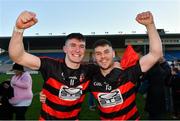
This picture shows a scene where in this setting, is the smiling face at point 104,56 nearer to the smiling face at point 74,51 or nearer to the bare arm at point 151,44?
the smiling face at point 74,51

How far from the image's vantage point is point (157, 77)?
864 centimetres

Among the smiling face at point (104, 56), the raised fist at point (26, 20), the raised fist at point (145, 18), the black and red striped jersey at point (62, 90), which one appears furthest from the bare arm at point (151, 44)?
the raised fist at point (26, 20)

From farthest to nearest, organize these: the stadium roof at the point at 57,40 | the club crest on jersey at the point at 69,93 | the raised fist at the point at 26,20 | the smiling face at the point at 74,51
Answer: the stadium roof at the point at 57,40 → the smiling face at the point at 74,51 → the club crest on jersey at the point at 69,93 → the raised fist at the point at 26,20

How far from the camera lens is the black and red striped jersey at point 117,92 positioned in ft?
13.5

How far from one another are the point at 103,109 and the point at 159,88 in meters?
4.68

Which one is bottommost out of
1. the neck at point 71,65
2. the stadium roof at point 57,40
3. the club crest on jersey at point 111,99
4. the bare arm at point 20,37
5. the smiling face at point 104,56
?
the stadium roof at point 57,40

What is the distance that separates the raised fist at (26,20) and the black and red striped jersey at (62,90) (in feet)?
1.63

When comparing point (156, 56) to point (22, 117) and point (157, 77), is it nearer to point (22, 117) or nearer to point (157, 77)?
point (157, 77)

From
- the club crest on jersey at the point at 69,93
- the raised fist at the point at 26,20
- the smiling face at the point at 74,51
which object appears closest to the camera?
the raised fist at the point at 26,20

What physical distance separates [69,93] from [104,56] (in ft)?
1.84

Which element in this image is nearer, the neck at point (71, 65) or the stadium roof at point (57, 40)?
the neck at point (71, 65)

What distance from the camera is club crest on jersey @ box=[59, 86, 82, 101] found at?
4121 millimetres

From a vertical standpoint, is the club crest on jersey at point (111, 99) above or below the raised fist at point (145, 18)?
below

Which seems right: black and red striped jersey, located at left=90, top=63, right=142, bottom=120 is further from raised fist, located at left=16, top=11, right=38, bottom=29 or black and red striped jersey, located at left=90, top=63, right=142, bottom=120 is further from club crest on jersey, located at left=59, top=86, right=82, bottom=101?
raised fist, located at left=16, top=11, right=38, bottom=29
